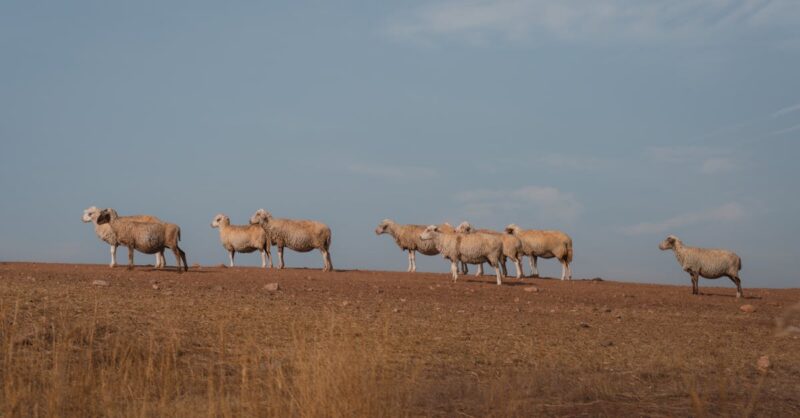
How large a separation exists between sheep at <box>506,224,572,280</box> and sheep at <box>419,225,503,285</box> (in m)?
7.45

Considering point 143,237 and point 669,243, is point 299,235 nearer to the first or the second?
point 143,237

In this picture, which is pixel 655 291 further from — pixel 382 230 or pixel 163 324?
pixel 163 324

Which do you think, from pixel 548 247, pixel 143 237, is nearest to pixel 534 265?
pixel 548 247

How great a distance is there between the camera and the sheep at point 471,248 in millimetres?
30516

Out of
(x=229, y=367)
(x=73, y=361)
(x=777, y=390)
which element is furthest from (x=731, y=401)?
(x=73, y=361)

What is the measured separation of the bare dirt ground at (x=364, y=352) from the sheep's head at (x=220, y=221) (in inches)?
498

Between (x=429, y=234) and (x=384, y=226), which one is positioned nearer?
(x=429, y=234)

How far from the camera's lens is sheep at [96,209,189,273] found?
97.5ft

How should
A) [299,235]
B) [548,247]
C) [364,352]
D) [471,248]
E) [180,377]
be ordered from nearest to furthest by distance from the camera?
[364,352], [180,377], [471,248], [299,235], [548,247]

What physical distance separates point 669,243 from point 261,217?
1638 cm

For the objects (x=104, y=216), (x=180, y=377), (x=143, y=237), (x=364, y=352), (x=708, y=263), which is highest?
(x=104, y=216)

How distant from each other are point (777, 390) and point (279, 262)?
25.3 meters

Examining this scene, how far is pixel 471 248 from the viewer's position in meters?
30.8

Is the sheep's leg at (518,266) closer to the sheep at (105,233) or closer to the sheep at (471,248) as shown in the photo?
the sheep at (471,248)
